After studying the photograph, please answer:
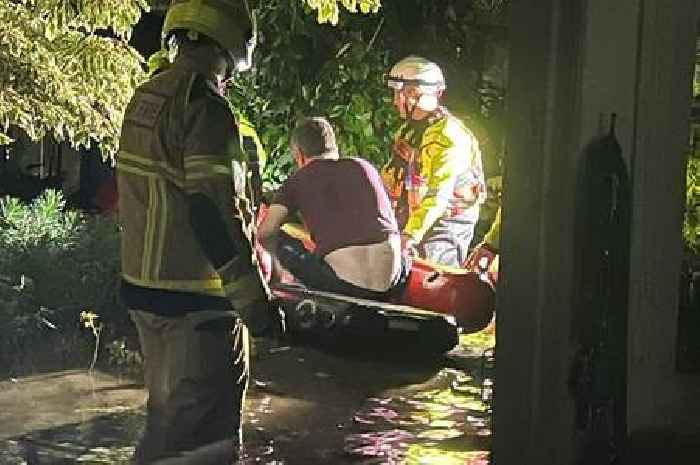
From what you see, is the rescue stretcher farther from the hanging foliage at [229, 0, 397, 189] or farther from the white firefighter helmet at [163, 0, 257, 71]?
the white firefighter helmet at [163, 0, 257, 71]

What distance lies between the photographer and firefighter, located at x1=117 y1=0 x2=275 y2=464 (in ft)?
11.8

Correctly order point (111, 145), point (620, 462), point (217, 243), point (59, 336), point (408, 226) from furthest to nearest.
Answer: point (408, 226)
point (59, 336)
point (111, 145)
point (620, 462)
point (217, 243)

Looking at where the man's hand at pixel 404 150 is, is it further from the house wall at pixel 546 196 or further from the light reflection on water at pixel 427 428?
the house wall at pixel 546 196

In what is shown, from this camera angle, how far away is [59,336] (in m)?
6.94

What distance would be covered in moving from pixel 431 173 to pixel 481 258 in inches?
26.7

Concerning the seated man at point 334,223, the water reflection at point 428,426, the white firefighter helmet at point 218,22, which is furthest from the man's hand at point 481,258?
the white firefighter helmet at point 218,22

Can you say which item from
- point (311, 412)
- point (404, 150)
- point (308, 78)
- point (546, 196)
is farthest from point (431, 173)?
point (546, 196)

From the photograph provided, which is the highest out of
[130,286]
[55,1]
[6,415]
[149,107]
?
[55,1]

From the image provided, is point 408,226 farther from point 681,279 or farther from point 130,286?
point 130,286

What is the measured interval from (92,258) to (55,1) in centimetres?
207

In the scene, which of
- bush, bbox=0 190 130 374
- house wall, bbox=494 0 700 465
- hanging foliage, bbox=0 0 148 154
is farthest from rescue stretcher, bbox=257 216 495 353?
house wall, bbox=494 0 700 465

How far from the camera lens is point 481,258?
25.6ft

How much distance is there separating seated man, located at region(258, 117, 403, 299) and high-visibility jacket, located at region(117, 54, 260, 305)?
315 cm

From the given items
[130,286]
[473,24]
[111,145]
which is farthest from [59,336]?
[473,24]
